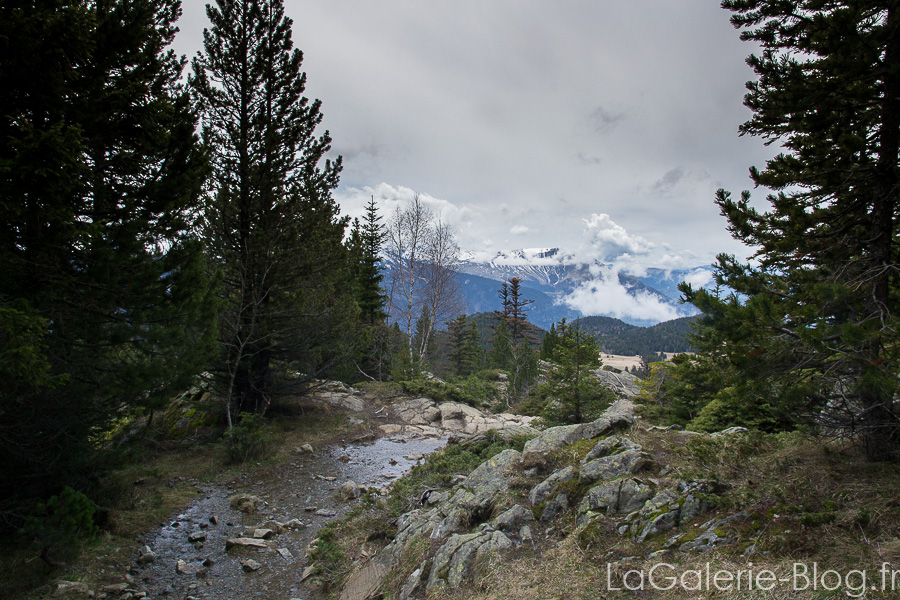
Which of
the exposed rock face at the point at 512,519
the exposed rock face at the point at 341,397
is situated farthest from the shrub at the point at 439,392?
the exposed rock face at the point at 512,519

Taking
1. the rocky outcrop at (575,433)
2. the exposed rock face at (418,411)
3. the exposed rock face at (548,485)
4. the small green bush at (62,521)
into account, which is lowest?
the exposed rock face at (418,411)

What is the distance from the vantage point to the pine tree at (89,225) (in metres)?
4.35

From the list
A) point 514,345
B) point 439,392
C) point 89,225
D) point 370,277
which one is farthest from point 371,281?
point 89,225

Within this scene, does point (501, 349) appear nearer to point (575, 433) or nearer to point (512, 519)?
point (575, 433)

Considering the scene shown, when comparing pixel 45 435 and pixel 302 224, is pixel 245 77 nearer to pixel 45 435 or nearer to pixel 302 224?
pixel 302 224

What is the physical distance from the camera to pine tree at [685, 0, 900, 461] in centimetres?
432

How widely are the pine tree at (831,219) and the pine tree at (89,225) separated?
7.85m

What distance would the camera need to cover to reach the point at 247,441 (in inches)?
460

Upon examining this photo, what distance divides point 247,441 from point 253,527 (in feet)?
14.3

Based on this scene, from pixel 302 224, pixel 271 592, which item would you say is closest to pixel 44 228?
pixel 271 592

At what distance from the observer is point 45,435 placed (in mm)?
5387

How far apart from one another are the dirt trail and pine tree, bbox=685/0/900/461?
7267 mm

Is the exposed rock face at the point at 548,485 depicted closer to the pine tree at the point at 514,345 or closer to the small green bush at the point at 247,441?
the small green bush at the point at 247,441

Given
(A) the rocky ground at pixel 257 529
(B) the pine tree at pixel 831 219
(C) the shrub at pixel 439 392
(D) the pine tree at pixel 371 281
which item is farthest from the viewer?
(D) the pine tree at pixel 371 281
